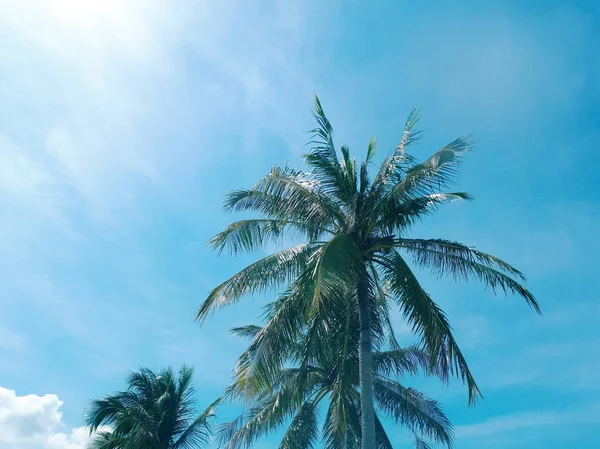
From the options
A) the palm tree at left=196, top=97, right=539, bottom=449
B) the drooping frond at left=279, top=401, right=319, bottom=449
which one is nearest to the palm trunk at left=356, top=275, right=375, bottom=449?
the palm tree at left=196, top=97, right=539, bottom=449

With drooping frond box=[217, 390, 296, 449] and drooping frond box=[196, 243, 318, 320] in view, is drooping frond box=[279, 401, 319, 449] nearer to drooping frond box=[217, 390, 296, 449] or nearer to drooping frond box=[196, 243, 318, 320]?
drooping frond box=[217, 390, 296, 449]

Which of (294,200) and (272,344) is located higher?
(294,200)

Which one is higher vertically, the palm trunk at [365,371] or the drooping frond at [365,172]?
the drooping frond at [365,172]

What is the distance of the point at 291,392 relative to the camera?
19391 millimetres

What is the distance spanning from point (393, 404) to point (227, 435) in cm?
638

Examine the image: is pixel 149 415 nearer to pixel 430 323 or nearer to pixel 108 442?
pixel 108 442

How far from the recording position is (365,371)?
14.1 meters

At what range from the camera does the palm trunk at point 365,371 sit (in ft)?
44.5

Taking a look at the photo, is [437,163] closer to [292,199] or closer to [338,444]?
[292,199]

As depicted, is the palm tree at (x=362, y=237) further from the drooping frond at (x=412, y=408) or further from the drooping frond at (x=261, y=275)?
the drooping frond at (x=412, y=408)

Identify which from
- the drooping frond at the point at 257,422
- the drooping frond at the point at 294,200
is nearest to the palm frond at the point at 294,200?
the drooping frond at the point at 294,200

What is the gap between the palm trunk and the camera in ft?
44.5

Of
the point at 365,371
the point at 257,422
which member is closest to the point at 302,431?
the point at 257,422

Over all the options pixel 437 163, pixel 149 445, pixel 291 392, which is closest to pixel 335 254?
pixel 437 163
